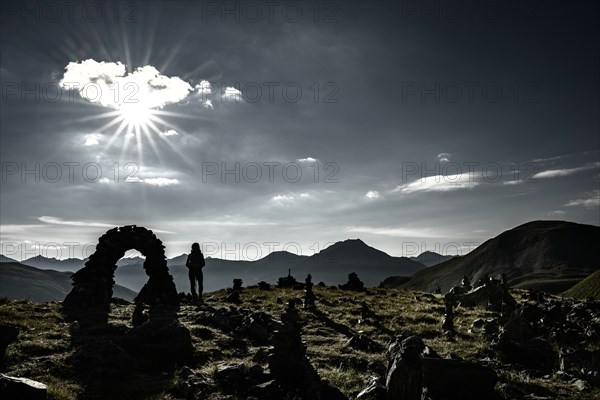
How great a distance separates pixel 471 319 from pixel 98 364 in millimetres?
19302

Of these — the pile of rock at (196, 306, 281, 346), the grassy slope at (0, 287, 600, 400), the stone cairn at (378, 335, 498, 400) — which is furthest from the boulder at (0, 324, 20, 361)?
the stone cairn at (378, 335, 498, 400)

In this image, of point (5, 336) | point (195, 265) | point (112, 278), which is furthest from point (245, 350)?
point (112, 278)

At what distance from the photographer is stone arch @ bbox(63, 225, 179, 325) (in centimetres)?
2525

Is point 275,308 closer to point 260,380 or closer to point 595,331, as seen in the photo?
point 260,380

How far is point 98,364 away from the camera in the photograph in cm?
1202

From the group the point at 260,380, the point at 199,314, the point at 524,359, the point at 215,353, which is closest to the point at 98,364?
the point at 215,353

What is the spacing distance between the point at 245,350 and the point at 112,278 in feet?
59.7

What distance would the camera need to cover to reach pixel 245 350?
615 inches

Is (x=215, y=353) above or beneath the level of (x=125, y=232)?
beneath

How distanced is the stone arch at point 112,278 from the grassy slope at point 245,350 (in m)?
1.26

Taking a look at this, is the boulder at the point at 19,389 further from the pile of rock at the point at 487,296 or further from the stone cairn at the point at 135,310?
the pile of rock at the point at 487,296

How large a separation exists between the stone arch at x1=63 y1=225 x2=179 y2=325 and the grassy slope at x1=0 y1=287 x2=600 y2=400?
4.13ft

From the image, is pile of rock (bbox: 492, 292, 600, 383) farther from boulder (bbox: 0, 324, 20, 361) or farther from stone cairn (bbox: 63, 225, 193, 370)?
boulder (bbox: 0, 324, 20, 361)

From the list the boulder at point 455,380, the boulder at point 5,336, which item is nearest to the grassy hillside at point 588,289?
the boulder at point 455,380
